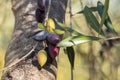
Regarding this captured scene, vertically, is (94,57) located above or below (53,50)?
below

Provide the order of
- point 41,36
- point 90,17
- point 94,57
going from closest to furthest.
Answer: point 41,36, point 90,17, point 94,57

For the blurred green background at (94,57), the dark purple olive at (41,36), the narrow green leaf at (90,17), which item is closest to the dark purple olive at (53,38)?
the dark purple olive at (41,36)

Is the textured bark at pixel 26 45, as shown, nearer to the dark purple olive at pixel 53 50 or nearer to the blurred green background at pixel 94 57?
the dark purple olive at pixel 53 50

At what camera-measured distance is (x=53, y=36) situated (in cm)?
75

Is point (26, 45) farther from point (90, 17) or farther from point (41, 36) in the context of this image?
point (90, 17)

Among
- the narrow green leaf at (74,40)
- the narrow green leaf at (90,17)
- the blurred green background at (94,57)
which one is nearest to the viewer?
the narrow green leaf at (74,40)

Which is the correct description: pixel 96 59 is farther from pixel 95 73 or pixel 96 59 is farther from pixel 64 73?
pixel 64 73

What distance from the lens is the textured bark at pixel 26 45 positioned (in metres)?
0.75

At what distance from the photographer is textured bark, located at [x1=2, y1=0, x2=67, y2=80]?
2.48ft

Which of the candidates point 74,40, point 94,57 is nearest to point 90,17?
point 74,40

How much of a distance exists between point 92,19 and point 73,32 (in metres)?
0.10

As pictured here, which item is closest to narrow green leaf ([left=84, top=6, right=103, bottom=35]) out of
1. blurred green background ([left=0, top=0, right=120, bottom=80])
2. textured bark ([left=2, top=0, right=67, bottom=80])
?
textured bark ([left=2, top=0, right=67, bottom=80])

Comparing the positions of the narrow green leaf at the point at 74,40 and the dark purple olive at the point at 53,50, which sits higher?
the narrow green leaf at the point at 74,40

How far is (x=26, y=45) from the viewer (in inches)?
31.6
